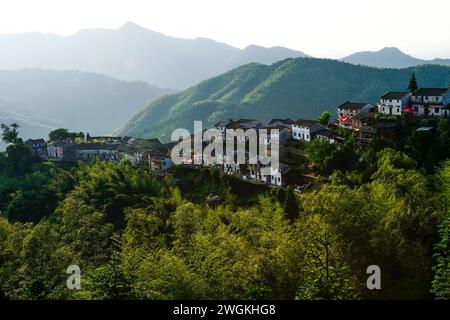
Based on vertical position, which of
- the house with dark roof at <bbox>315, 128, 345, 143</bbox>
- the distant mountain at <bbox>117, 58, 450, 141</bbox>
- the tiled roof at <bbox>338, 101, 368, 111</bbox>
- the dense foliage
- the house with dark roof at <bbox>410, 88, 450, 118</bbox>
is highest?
the distant mountain at <bbox>117, 58, 450, 141</bbox>

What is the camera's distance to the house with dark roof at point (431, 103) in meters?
41.3

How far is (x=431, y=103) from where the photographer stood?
42.2m

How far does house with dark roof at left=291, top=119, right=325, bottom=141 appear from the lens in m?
44.8

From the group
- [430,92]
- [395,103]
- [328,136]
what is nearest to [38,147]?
[328,136]

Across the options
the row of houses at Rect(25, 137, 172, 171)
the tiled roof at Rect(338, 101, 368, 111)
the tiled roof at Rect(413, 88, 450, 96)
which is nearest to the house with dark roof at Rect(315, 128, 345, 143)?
the tiled roof at Rect(338, 101, 368, 111)

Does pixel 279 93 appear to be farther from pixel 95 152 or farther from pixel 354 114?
pixel 354 114

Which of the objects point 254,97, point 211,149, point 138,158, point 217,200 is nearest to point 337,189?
point 217,200

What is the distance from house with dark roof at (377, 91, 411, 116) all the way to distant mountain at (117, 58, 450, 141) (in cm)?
7563

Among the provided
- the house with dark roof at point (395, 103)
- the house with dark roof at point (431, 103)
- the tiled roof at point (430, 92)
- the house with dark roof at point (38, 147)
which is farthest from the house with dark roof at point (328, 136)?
the house with dark roof at point (38, 147)

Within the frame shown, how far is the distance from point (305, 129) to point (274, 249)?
26980 mm

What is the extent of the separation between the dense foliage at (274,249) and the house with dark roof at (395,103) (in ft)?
34.1

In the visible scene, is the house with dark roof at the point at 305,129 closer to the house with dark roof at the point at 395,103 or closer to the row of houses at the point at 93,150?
the house with dark roof at the point at 395,103

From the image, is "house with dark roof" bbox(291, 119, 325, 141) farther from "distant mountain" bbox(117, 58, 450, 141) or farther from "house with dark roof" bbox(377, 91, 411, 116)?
"distant mountain" bbox(117, 58, 450, 141)
